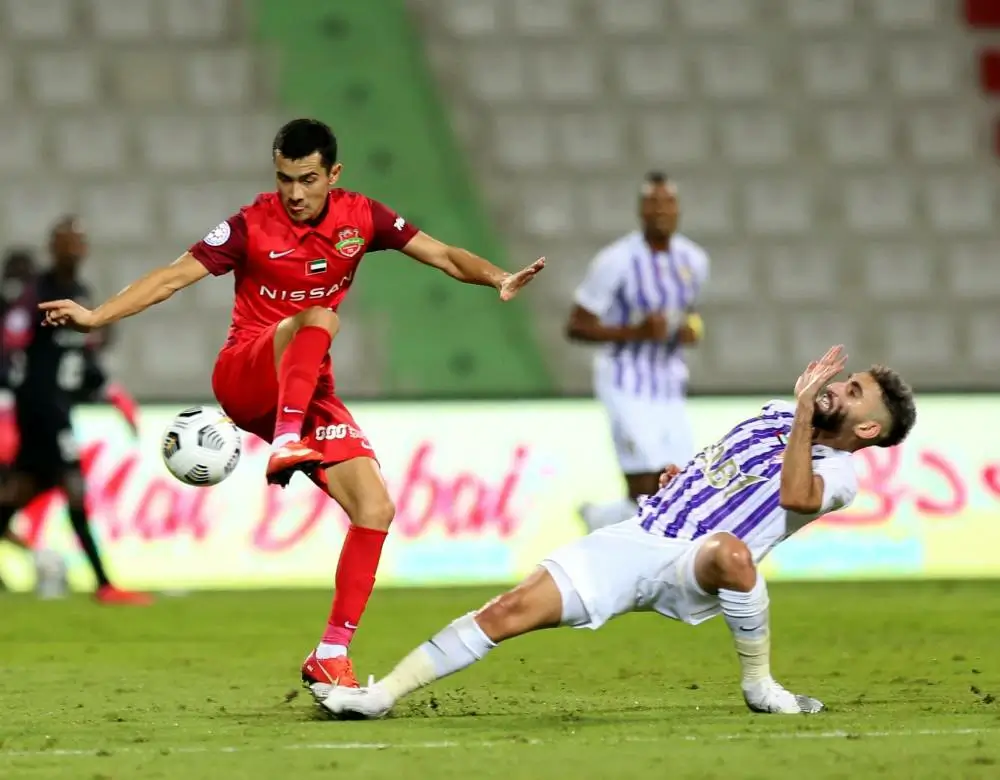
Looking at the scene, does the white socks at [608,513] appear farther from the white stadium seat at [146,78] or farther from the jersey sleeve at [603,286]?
the white stadium seat at [146,78]

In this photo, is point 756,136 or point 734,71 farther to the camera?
point 734,71

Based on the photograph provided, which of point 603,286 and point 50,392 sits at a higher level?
point 603,286

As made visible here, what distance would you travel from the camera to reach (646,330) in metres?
9.48

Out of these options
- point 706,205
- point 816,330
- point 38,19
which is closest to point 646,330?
point 816,330

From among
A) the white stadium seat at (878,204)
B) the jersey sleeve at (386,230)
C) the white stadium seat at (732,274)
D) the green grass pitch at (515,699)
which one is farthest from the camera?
the white stadium seat at (878,204)

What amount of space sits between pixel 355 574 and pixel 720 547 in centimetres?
121

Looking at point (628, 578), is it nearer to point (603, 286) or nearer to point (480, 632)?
point (480, 632)

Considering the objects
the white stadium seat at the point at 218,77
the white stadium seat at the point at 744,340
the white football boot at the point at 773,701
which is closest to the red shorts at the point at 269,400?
the white football boot at the point at 773,701

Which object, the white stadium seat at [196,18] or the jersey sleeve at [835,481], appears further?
the white stadium seat at [196,18]

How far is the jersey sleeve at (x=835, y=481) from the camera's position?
16.9ft

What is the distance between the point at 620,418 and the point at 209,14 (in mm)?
6725

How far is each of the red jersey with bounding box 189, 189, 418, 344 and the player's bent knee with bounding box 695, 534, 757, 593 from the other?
1523 mm

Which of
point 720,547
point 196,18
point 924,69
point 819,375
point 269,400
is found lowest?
point 720,547

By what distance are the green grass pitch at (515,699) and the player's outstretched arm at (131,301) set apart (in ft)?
3.72
